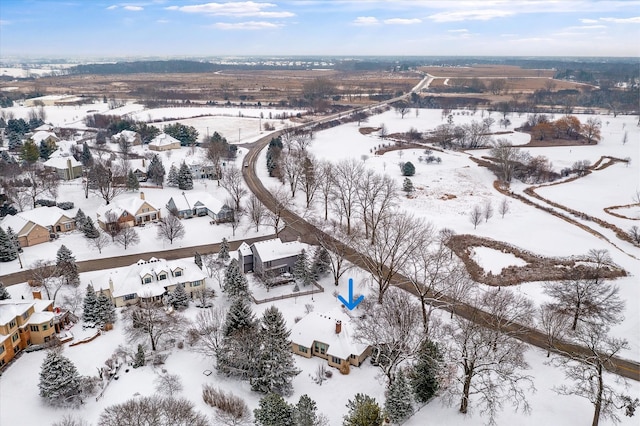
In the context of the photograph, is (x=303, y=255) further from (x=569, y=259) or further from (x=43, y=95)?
(x=43, y=95)

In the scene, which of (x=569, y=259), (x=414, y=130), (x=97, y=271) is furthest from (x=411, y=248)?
(x=414, y=130)

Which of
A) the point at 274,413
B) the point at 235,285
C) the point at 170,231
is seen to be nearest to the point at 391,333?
the point at 274,413

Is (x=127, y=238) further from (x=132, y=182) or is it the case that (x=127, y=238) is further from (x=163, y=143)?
(x=163, y=143)

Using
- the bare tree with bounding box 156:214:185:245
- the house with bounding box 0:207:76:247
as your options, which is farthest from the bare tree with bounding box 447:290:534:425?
the house with bounding box 0:207:76:247

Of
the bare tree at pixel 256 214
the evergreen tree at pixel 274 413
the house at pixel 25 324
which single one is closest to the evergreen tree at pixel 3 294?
the house at pixel 25 324

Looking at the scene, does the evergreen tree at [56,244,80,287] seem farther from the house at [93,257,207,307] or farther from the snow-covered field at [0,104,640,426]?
the house at [93,257,207,307]

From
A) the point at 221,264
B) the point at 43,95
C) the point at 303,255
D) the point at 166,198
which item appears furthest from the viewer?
the point at 43,95

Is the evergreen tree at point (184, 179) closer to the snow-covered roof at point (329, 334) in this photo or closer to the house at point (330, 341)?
the snow-covered roof at point (329, 334)
